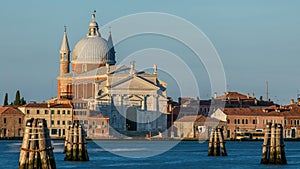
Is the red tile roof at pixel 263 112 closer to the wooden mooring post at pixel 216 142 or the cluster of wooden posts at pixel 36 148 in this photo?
the wooden mooring post at pixel 216 142

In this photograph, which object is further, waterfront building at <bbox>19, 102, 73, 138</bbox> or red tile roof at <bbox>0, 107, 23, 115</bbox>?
waterfront building at <bbox>19, 102, 73, 138</bbox>

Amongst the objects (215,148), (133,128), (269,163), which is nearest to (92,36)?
(133,128)

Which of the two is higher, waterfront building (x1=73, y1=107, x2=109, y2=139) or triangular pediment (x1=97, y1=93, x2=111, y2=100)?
triangular pediment (x1=97, y1=93, x2=111, y2=100)

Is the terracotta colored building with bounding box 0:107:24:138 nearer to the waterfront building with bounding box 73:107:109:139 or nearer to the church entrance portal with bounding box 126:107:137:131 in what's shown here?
the waterfront building with bounding box 73:107:109:139

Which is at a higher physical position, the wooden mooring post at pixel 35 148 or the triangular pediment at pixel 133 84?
the triangular pediment at pixel 133 84

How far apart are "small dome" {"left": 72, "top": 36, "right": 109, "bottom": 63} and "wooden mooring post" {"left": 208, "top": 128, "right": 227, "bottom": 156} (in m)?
44.0

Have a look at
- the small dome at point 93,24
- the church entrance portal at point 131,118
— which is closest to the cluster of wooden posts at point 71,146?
the church entrance portal at point 131,118

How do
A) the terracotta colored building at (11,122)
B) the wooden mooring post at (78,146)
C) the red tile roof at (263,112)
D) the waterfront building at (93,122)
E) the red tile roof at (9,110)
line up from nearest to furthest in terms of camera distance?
the wooden mooring post at (78,146)
the waterfront building at (93,122)
the red tile roof at (9,110)
the terracotta colored building at (11,122)
the red tile roof at (263,112)

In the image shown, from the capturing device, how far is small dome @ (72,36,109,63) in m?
94.8

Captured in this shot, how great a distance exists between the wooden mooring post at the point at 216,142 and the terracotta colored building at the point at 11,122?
108 feet

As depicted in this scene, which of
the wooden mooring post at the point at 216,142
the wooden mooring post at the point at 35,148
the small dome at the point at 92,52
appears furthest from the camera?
the small dome at the point at 92,52

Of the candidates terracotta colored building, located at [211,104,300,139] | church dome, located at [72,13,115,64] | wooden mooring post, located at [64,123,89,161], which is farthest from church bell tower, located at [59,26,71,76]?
wooden mooring post, located at [64,123,89,161]

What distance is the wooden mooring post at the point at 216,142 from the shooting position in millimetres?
49094

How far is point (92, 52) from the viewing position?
311 feet
